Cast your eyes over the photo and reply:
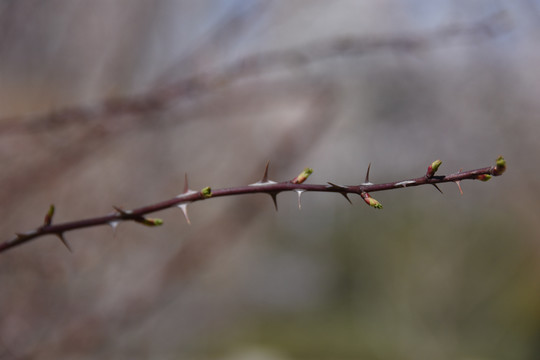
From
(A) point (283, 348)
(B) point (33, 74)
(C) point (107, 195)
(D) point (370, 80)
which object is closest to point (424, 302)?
(A) point (283, 348)

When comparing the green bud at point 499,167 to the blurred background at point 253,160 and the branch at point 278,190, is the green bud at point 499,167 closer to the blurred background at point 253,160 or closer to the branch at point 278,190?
the branch at point 278,190

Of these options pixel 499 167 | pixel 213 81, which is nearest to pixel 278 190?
pixel 499 167

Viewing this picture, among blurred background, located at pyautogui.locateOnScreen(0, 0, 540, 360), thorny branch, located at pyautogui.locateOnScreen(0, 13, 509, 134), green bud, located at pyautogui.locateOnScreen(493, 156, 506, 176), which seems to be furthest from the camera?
blurred background, located at pyautogui.locateOnScreen(0, 0, 540, 360)

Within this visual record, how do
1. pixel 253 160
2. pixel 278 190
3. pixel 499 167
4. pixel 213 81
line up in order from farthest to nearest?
pixel 253 160, pixel 213 81, pixel 278 190, pixel 499 167

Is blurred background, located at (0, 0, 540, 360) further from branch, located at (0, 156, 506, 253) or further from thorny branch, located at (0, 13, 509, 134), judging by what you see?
branch, located at (0, 156, 506, 253)

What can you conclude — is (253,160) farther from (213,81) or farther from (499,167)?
(499,167)

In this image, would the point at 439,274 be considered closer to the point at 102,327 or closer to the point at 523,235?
the point at 523,235

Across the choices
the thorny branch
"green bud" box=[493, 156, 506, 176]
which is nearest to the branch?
"green bud" box=[493, 156, 506, 176]

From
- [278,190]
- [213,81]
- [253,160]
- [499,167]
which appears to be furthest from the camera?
[253,160]
